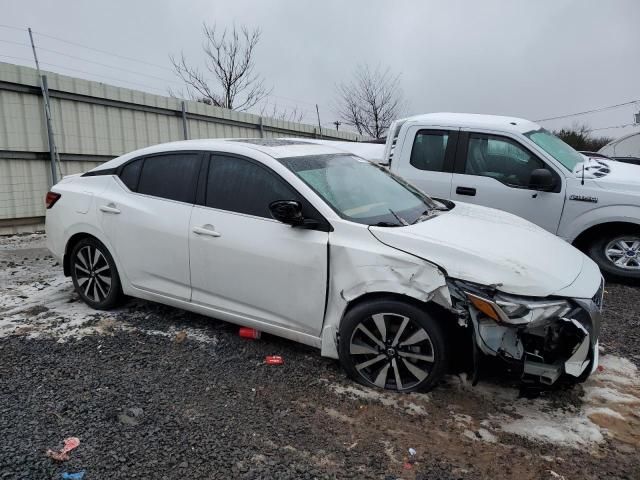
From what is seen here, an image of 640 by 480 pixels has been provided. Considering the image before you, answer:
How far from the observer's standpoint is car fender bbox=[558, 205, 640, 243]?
5504 mm

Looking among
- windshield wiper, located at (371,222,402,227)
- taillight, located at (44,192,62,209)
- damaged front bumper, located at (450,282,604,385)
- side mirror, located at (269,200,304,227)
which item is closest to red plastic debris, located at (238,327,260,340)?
side mirror, located at (269,200,304,227)

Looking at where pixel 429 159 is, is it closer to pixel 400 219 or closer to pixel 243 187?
pixel 400 219

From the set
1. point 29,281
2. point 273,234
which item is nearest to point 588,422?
point 273,234

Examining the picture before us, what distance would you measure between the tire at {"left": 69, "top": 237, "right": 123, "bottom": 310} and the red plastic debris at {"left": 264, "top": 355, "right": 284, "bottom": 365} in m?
1.67

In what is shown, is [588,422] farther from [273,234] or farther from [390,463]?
[273,234]

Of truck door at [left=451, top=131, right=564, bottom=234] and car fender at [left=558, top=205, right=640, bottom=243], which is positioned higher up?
truck door at [left=451, top=131, right=564, bottom=234]

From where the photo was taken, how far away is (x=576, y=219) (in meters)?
5.75

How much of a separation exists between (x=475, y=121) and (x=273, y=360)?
14.0 feet

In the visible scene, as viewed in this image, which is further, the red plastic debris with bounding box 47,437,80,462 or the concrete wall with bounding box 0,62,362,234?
the concrete wall with bounding box 0,62,362,234

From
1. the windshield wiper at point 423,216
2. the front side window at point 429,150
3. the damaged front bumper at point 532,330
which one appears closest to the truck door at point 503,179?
the front side window at point 429,150

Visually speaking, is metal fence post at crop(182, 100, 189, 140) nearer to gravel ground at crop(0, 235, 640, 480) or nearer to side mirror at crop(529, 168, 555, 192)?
gravel ground at crop(0, 235, 640, 480)

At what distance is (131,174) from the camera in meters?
4.38

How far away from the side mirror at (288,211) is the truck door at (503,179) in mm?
3469

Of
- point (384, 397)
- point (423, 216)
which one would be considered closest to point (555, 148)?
point (423, 216)
